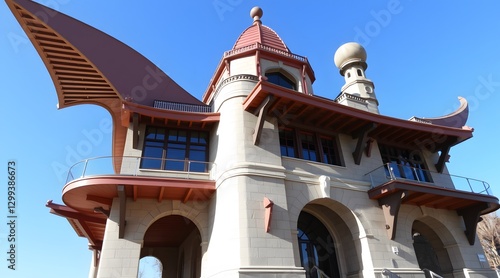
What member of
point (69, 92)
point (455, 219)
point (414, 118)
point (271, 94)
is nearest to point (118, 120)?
point (69, 92)

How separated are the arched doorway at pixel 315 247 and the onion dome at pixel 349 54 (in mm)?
11412

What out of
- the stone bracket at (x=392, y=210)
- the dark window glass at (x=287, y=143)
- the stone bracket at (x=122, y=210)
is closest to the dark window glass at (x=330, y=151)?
the dark window glass at (x=287, y=143)

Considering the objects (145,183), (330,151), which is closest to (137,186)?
(145,183)

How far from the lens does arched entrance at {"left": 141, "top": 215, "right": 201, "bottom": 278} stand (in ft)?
51.4

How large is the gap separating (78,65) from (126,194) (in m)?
6.51

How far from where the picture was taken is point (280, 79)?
56.6ft

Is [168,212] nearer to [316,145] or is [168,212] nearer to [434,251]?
[316,145]

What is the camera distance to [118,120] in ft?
51.9

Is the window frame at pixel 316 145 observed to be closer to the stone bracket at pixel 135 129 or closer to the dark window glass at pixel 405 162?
the dark window glass at pixel 405 162

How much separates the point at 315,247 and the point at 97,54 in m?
12.8

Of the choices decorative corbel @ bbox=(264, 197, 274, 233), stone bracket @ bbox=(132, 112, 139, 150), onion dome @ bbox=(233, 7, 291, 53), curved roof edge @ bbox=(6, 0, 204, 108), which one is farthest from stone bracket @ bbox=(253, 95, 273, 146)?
onion dome @ bbox=(233, 7, 291, 53)

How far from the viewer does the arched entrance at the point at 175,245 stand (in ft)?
51.4

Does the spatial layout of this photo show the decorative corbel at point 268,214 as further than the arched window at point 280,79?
No

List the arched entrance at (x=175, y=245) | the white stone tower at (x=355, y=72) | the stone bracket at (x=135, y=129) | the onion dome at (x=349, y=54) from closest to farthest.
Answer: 1. the stone bracket at (x=135, y=129)
2. the arched entrance at (x=175, y=245)
3. the white stone tower at (x=355, y=72)
4. the onion dome at (x=349, y=54)
